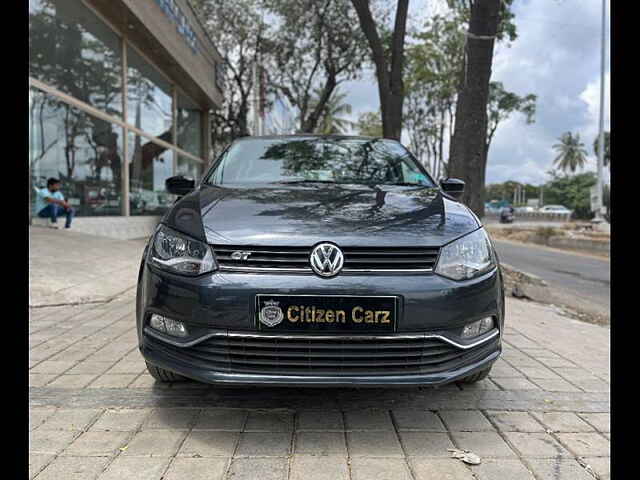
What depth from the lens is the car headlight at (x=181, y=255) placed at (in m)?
2.22

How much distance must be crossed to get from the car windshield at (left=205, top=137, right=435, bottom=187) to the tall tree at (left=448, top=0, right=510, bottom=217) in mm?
3470

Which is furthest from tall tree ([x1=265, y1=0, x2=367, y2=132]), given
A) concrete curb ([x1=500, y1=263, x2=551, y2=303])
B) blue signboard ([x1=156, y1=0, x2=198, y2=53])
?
concrete curb ([x1=500, y1=263, x2=551, y2=303])

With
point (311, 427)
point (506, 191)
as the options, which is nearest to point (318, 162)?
point (311, 427)

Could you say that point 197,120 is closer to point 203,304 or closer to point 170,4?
point 170,4

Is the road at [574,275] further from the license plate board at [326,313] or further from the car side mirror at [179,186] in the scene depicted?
the car side mirror at [179,186]

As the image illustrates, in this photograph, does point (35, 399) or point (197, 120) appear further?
point (197, 120)

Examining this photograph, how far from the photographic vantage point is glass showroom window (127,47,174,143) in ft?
44.2

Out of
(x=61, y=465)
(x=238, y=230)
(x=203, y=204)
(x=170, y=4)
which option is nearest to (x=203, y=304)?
(x=238, y=230)

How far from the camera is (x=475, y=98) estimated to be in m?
6.89
